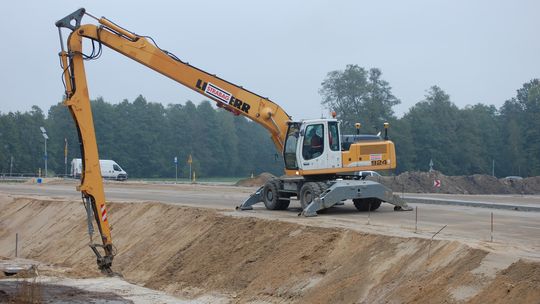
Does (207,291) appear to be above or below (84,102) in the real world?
below

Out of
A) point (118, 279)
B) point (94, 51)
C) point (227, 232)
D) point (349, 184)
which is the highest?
point (94, 51)

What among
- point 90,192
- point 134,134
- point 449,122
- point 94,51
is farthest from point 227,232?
point 134,134

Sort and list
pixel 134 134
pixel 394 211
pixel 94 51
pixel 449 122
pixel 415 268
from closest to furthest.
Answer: pixel 415 268
pixel 94 51
pixel 394 211
pixel 449 122
pixel 134 134

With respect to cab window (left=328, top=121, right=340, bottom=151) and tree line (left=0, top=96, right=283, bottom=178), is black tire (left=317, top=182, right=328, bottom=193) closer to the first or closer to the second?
cab window (left=328, top=121, right=340, bottom=151)

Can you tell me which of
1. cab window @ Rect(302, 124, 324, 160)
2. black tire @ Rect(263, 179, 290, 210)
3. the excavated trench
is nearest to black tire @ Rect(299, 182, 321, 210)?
cab window @ Rect(302, 124, 324, 160)

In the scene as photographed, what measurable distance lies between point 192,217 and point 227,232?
3381 millimetres

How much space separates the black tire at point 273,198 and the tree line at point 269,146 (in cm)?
4960

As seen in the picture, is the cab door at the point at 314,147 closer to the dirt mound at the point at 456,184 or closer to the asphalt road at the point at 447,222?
the asphalt road at the point at 447,222

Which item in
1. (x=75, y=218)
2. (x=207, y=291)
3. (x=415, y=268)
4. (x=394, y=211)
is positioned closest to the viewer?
(x=415, y=268)

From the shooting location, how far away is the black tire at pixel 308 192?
22.5 metres

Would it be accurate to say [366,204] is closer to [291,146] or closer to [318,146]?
[318,146]

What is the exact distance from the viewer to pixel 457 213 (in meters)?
24.2

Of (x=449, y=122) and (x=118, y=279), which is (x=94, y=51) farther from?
(x=449, y=122)

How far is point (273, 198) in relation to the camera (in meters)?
24.9
